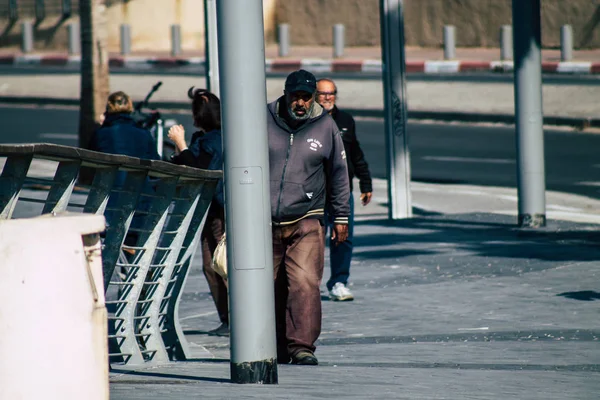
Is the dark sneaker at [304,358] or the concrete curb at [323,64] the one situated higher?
the concrete curb at [323,64]

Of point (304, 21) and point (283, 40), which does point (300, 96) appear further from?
point (304, 21)

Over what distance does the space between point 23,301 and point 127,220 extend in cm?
245

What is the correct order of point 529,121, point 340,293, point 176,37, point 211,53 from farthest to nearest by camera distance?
point 176,37 < point 211,53 < point 529,121 < point 340,293

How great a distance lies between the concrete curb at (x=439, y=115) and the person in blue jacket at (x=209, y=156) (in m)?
15.1

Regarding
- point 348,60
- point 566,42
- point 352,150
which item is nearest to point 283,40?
point 348,60

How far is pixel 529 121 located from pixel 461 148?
26.7 feet

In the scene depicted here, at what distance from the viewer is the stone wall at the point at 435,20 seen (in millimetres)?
32562

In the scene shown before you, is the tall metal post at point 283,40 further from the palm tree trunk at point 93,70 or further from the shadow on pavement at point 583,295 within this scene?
the shadow on pavement at point 583,295

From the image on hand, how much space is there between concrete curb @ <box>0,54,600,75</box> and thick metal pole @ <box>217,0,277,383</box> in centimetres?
2297

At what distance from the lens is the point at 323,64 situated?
1280 inches

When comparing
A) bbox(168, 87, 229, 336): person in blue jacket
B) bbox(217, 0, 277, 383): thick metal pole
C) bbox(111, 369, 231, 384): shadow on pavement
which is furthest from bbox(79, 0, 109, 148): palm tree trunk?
bbox(217, 0, 277, 383): thick metal pole

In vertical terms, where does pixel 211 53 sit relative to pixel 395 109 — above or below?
above

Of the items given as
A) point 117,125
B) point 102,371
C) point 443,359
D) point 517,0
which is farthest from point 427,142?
point 102,371


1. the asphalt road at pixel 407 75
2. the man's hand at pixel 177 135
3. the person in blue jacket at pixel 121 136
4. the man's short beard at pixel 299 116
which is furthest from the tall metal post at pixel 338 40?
the man's short beard at pixel 299 116
